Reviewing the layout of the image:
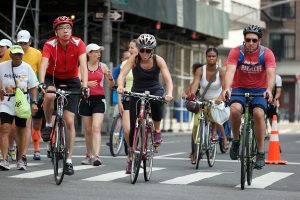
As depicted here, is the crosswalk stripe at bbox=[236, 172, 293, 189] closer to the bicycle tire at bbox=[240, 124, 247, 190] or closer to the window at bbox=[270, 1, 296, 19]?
the bicycle tire at bbox=[240, 124, 247, 190]

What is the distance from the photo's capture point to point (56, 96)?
44.2ft

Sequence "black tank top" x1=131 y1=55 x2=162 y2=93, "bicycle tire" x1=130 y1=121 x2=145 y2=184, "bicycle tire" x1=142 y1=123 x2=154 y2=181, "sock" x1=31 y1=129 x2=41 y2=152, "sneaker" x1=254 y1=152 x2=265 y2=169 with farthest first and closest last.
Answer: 1. "sock" x1=31 y1=129 x2=41 y2=152
2. "black tank top" x1=131 y1=55 x2=162 y2=93
3. "bicycle tire" x1=142 y1=123 x2=154 y2=181
4. "sneaker" x1=254 y1=152 x2=265 y2=169
5. "bicycle tire" x1=130 y1=121 x2=145 y2=184

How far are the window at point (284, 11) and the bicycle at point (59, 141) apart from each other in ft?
217

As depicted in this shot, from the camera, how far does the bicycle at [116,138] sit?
60.1ft

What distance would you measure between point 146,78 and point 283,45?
A: 6605 centimetres

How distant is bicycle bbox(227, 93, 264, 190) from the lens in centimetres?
1227

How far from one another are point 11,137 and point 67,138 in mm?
3300

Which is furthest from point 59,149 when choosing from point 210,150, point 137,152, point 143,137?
point 210,150

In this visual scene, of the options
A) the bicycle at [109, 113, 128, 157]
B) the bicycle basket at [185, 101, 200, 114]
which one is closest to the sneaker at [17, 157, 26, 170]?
the bicycle basket at [185, 101, 200, 114]

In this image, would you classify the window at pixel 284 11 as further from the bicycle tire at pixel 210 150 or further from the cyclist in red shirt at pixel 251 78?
the cyclist in red shirt at pixel 251 78

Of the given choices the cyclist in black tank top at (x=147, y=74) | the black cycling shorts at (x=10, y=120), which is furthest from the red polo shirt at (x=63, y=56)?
the black cycling shorts at (x=10, y=120)

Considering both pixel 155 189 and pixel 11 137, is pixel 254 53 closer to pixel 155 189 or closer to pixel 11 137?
pixel 155 189

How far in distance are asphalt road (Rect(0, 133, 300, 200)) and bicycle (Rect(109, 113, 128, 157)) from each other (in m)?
1.20


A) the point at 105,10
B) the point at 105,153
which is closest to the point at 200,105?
the point at 105,153
